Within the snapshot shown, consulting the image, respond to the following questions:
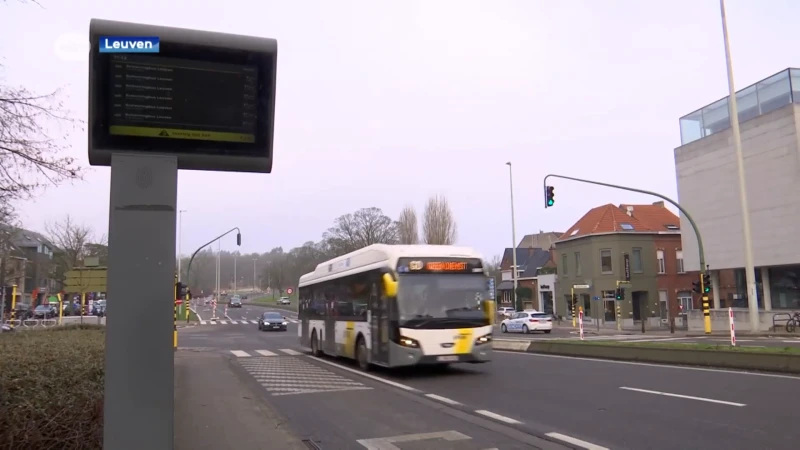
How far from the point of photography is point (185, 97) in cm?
392

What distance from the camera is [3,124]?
7781mm

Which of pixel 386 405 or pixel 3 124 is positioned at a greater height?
pixel 3 124

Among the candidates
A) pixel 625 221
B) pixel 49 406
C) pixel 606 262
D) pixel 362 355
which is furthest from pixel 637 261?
pixel 49 406

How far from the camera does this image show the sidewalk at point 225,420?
740cm

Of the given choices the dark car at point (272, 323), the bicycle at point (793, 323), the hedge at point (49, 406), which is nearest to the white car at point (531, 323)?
the bicycle at point (793, 323)

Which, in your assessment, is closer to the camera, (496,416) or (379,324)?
(496,416)

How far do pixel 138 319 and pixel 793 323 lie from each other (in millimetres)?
34486

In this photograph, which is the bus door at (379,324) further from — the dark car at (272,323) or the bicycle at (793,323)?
the dark car at (272,323)

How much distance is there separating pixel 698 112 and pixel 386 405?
3684cm

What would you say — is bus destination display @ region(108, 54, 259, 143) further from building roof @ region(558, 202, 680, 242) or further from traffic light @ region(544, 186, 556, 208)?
building roof @ region(558, 202, 680, 242)

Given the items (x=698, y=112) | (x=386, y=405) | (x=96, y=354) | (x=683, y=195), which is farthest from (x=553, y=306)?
(x=96, y=354)

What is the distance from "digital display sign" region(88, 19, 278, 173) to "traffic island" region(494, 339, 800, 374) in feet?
43.7

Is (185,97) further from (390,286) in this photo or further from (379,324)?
(379,324)

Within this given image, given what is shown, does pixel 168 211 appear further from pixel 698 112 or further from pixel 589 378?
pixel 698 112
